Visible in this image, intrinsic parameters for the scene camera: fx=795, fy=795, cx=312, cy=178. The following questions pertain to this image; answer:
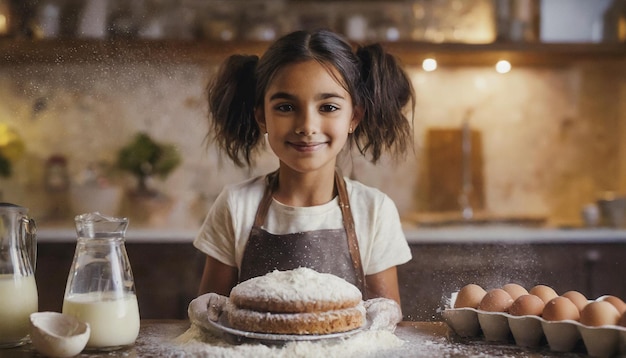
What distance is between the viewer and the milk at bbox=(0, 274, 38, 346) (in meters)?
0.95

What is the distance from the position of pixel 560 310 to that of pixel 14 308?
0.64 m

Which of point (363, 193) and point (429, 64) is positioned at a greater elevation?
point (429, 64)

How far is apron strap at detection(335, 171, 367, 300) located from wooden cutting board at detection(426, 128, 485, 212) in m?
1.28

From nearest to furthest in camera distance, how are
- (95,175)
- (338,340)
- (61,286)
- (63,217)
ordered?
(338,340), (61,286), (63,217), (95,175)

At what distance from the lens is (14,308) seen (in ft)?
3.14

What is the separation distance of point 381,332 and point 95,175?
156 centimetres

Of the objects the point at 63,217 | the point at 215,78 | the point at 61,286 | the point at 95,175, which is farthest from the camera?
the point at 95,175

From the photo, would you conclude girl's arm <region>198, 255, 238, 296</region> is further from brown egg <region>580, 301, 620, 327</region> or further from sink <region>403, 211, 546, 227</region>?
sink <region>403, 211, 546, 227</region>

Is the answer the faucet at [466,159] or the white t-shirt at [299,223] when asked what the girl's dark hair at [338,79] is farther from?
the faucet at [466,159]

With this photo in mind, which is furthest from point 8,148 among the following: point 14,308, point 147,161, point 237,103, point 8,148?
point 14,308

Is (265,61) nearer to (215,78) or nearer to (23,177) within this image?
(215,78)

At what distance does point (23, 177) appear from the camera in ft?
7.70

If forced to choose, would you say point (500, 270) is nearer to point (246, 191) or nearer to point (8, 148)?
point (246, 191)

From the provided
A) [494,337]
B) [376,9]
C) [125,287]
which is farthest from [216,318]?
[376,9]
